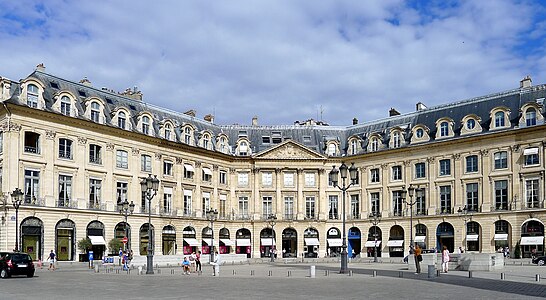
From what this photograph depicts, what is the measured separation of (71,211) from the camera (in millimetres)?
55844

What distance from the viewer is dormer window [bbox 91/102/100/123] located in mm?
59662

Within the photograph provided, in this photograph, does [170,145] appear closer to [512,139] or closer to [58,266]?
[58,266]

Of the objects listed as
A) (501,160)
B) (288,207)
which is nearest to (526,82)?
(501,160)

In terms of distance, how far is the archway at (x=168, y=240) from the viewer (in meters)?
66.4

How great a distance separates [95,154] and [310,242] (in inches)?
1111

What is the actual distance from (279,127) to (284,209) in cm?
1059

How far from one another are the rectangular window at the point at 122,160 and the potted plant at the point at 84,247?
8665 millimetres

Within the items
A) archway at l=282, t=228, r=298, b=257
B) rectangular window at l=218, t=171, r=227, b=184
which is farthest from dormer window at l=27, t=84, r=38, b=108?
archway at l=282, t=228, r=298, b=257

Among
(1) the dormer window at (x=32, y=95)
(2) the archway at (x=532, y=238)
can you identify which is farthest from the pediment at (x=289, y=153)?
(1) the dormer window at (x=32, y=95)

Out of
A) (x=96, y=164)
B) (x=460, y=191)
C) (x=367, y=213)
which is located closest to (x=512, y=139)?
(x=460, y=191)

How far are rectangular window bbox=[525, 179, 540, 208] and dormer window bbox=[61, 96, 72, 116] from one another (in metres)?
42.9

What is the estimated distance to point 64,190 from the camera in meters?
56.1

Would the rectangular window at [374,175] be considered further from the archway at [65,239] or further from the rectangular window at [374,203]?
the archway at [65,239]

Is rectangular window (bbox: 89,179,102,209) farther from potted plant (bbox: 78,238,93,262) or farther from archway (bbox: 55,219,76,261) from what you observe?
potted plant (bbox: 78,238,93,262)
